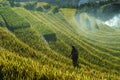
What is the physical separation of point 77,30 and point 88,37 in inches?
379

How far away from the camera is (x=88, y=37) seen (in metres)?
179

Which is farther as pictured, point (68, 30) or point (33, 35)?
point (68, 30)

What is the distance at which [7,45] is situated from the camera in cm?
12512

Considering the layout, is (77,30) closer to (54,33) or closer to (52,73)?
(54,33)

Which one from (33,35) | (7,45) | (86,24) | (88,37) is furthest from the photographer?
(86,24)

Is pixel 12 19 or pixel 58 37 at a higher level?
pixel 12 19

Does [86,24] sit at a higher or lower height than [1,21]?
lower

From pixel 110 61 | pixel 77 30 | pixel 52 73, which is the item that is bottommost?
pixel 110 61

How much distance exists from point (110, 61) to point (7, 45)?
209ft

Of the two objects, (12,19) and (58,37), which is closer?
(58,37)

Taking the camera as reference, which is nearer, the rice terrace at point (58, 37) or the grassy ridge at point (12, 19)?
the rice terrace at point (58, 37)

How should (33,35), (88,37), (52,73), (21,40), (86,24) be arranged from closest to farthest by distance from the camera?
(52,73) → (21,40) → (33,35) → (88,37) → (86,24)

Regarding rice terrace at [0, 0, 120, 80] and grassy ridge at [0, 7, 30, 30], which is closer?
rice terrace at [0, 0, 120, 80]

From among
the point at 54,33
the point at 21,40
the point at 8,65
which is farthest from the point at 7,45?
the point at 8,65
